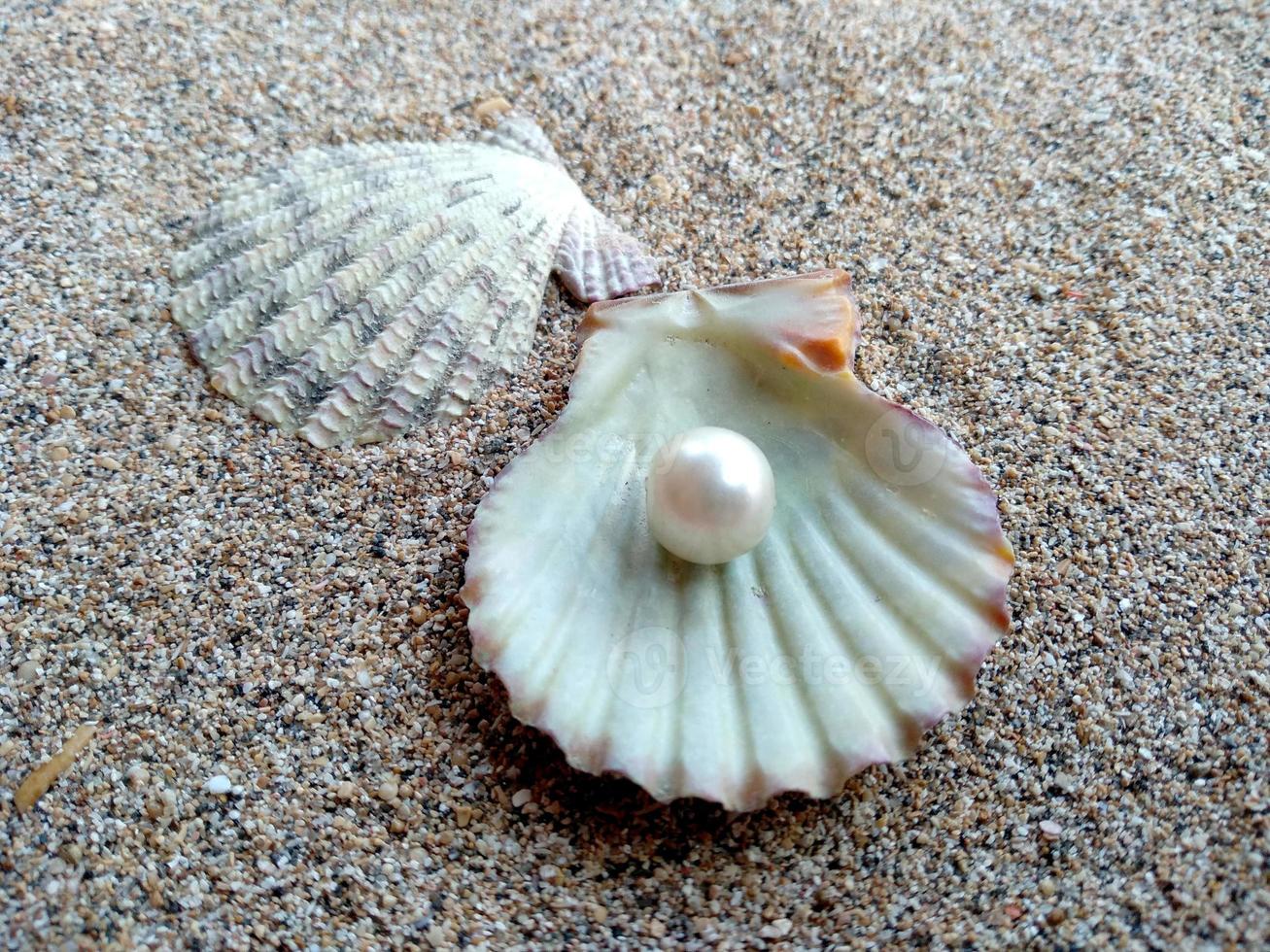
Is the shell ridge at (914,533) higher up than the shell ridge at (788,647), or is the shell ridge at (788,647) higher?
the shell ridge at (914,533)

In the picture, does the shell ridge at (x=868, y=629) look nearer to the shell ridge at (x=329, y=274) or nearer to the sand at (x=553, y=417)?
the sand at (x=553, y=417)

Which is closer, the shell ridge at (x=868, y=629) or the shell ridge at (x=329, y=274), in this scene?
the shell ridge at (x=868, y=629)

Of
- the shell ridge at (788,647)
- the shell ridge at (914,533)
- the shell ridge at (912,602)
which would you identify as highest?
the shell ridge at (914,533)

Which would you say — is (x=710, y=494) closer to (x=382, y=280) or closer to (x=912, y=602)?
(x=912, y=602)

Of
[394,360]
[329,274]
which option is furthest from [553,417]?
[329,274]

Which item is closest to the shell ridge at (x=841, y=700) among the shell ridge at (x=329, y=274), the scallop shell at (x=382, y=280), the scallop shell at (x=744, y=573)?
the scallop shell at (x=744, y=573)

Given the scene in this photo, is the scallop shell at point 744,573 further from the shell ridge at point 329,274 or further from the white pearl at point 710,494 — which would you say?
the shell ridge at point 329,274

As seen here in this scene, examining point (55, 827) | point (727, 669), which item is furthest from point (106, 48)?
point (727, 669)
